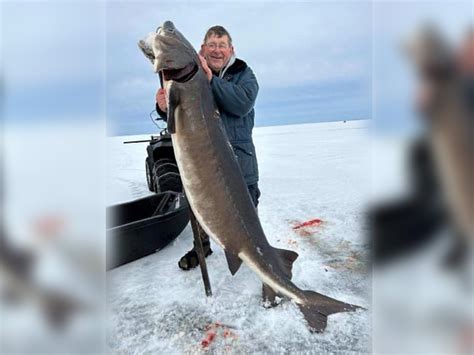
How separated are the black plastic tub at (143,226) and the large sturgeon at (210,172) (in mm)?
879

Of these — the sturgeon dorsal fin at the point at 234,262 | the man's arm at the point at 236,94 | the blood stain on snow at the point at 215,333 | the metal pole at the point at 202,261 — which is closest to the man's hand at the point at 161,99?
the man's arm at the point at 236,94

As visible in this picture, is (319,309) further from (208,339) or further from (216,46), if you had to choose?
(216,46)

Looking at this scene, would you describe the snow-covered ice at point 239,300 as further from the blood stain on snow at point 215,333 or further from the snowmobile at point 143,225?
the snowmobile at point 143,225


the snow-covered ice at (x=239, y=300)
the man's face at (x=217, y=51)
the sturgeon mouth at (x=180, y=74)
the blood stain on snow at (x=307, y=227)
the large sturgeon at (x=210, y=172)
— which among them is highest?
the man's face at (x=217, y=51)

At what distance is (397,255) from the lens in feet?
2.55

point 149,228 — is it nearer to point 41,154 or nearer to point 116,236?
point 116,236

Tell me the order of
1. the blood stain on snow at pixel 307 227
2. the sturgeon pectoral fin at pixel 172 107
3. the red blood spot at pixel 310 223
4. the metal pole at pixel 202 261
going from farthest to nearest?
1. the red blood spot at pixel 310 223
2. the blood stain on snow at pixel 307 227
3. the metal pole at pixel 202 261
4. the sturgeon pectoral fin at pixel 172 107

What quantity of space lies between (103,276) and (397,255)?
0.74 m

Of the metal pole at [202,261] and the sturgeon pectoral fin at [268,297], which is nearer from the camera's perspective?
the sturgeon pectoral fin at [268,297]

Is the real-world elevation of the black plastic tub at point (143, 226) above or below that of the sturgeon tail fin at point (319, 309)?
above

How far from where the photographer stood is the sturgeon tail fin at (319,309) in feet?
8.91

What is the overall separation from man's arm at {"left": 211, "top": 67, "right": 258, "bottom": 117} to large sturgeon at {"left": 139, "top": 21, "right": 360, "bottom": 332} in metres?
0.16

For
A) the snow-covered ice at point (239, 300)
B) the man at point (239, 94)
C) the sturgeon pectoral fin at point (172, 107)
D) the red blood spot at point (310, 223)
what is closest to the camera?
the snow-covered ice at point (239, 300)

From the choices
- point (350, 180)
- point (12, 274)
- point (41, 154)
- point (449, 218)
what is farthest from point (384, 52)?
point (350, 180)
